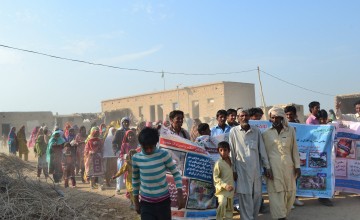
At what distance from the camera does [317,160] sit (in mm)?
5945

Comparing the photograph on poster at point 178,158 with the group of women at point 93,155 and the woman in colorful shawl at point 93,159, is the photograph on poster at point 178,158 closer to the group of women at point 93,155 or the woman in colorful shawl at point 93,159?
the group of women at point 93,155

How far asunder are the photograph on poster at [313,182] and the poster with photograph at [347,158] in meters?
0.64

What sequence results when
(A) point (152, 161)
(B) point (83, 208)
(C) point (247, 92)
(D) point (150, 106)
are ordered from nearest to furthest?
(A) point (152, 161) → (B) point (83, 208) → (C) point (247, 92) → (D) point (150, 106)

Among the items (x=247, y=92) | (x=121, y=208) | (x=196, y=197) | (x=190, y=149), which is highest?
(x=247, y=92)

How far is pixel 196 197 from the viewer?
16.3 feet

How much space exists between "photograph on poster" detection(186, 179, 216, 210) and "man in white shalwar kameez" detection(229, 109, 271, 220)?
0.39m

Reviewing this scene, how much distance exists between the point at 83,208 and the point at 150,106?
30736mm

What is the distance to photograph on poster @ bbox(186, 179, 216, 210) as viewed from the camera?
194 inches

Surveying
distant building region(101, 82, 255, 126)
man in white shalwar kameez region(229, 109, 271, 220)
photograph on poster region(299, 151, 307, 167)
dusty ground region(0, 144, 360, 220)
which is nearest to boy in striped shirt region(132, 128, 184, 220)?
man in white shalwar kameez region(229, 109, 271, 220)

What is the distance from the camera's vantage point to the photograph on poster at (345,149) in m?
6.28

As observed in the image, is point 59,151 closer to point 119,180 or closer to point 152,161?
point 119,180

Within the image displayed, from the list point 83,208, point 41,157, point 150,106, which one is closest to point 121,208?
point 83,208

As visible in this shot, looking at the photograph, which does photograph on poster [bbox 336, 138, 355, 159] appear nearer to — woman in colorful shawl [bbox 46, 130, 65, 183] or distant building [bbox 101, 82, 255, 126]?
woman in colorful shawl [bbox 46, 130, 65, 183]

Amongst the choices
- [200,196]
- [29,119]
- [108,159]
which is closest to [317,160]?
[200,196]
